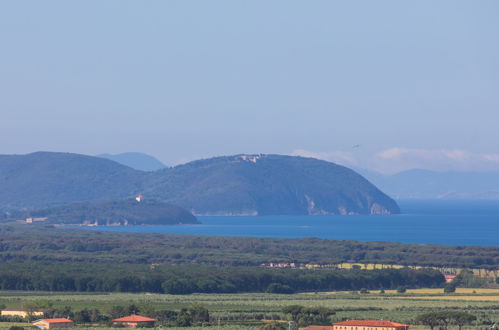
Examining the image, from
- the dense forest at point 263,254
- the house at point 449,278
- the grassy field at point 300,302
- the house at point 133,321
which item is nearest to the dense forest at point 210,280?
the house at point 449,278

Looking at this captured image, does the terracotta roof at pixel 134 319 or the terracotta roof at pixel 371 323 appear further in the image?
the terracotta roof at pixel 134 319

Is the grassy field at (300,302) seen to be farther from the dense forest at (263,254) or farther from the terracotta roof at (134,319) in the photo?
the dense forest at (263,254)

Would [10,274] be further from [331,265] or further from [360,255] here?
[360,255]

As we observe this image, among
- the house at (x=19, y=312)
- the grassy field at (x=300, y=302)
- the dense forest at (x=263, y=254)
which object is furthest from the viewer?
the dense forest at (x=263, y=254)

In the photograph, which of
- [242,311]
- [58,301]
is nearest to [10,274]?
[58,301]

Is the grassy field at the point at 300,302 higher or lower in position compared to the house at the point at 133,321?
higher

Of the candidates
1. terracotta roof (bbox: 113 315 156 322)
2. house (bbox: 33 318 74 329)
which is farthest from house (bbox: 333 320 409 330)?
house (bbox: 33 318 74 329)
